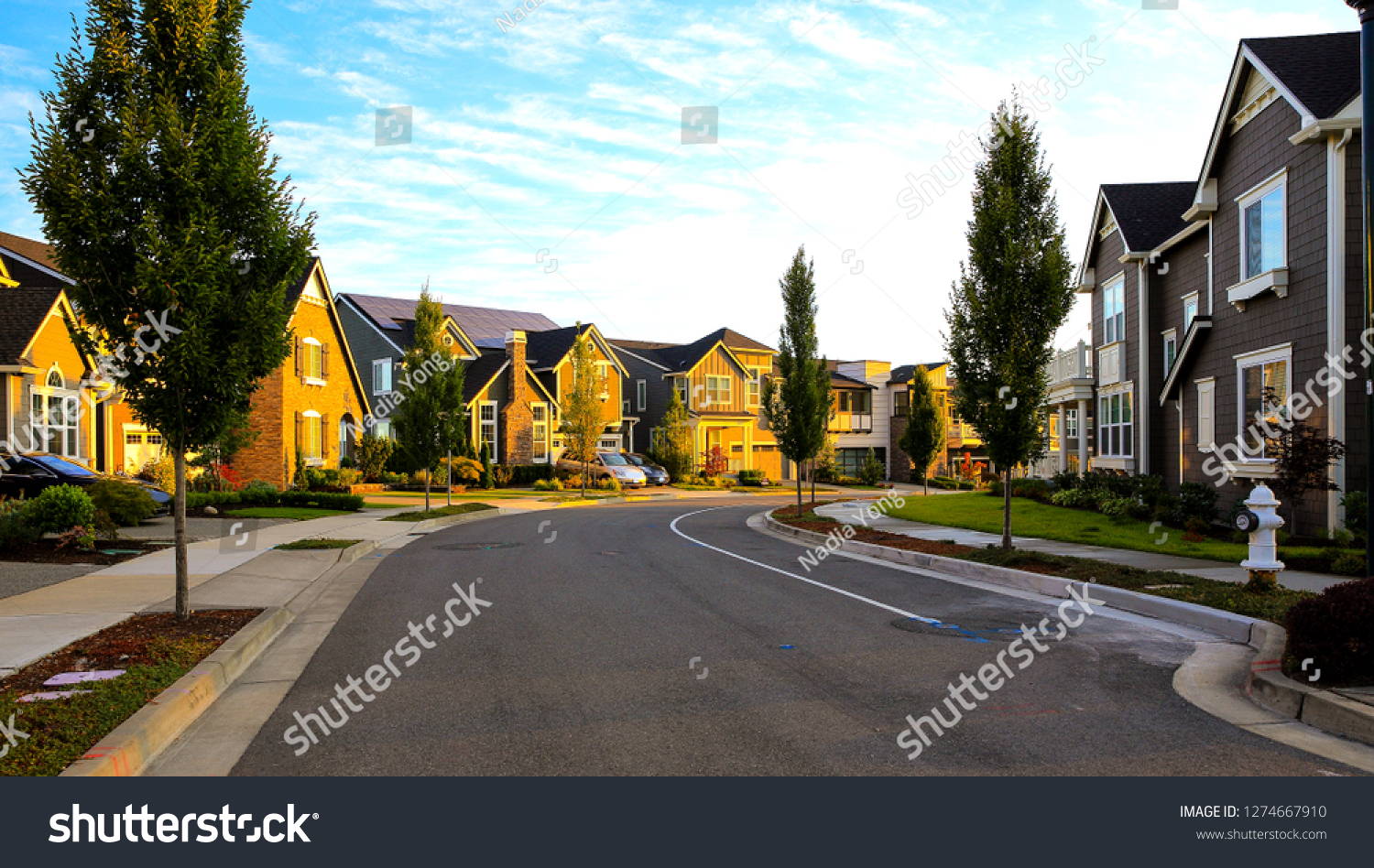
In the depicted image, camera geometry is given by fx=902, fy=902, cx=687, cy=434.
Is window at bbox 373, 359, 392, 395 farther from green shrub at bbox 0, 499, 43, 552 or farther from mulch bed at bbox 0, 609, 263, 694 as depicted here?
mulch bed at bbox 0, 609, 263, 694

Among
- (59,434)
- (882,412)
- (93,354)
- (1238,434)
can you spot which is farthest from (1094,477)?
(882,412)

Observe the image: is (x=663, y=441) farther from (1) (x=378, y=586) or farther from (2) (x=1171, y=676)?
(2) (x=1171, y=676)

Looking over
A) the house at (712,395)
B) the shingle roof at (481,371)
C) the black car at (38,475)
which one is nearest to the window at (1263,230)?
the black car at (38,475)

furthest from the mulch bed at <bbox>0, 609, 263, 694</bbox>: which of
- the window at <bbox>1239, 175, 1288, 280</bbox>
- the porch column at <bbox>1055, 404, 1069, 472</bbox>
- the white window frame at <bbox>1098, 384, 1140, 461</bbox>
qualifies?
the porch column at <bbox>1055, 404, 1069, 472</bbox>

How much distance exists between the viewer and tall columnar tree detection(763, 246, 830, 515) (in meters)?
25.5

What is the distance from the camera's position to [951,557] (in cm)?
1479

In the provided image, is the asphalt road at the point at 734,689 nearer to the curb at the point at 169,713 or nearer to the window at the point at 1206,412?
the curb at the point at 169,713

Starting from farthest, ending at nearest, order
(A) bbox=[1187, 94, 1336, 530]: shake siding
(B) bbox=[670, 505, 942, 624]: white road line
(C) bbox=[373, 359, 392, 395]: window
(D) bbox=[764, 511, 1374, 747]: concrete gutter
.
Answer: (C) bbox=[373, 359, 392, 395]: window, (A) bbox=[1187, 94, 1336, 530]: shake siding, (B) bbox=[670, 505, 942, 624]: white road line, (D) bbox=[764, 511, 1374, 747]: concrete gutter

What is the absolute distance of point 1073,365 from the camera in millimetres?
30516

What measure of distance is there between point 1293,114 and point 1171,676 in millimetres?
14250

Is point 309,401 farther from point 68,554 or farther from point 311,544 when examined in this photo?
point 68,554

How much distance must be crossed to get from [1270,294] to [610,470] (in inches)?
1267

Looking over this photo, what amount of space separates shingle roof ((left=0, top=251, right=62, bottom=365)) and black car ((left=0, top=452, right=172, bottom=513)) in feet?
11.0

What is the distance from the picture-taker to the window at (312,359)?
3359cm
